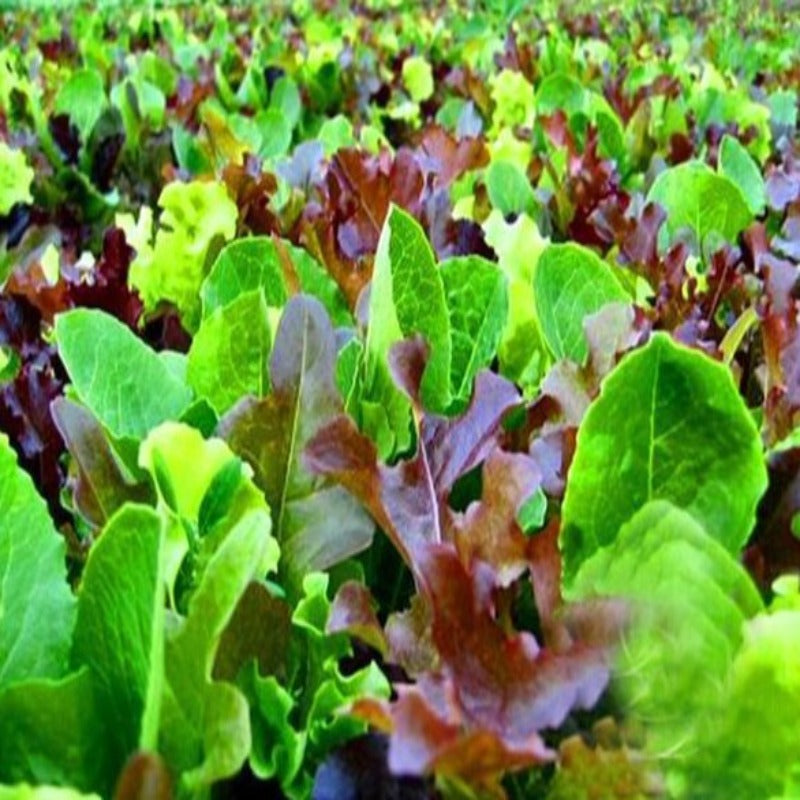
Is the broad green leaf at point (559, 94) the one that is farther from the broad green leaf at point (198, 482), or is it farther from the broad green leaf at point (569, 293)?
the broad green leaf at point (198, 482)

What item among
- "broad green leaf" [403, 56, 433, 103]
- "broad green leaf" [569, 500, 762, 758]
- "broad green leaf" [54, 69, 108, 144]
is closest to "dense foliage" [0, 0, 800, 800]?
"broad green leaf" [569, 500, 762, 758]

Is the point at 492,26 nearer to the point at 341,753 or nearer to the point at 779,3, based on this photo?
the point at 779,3

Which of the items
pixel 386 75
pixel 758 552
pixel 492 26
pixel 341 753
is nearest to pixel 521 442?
pixel 758 552

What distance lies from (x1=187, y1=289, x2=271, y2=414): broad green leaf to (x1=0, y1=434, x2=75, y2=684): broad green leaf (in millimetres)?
404

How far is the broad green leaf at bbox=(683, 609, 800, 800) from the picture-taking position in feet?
2.98

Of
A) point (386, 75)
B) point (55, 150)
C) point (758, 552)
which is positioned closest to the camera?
point (758, 552)

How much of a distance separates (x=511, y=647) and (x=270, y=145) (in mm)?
2818

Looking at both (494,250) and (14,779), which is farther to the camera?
(494,250)

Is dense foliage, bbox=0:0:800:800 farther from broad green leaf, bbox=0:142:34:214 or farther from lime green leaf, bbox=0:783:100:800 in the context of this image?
broad green leaf, bbox=0:142:34:214

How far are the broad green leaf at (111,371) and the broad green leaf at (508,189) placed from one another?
1331 millimetres

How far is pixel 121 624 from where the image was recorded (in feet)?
3.30

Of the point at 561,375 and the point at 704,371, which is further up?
the point at 704,371

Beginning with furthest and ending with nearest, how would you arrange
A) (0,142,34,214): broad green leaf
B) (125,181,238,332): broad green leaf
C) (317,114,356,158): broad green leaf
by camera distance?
(317,114,356,158): broad green leaf, (0,142,34,214): broad green leaf, (125,181,238,332): broad green leaf

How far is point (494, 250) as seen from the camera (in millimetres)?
2199
